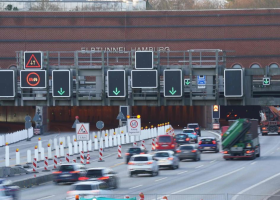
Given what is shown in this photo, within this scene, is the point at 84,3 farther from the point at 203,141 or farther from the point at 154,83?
the point at 154,83

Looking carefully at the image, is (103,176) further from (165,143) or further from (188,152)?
(165,143)

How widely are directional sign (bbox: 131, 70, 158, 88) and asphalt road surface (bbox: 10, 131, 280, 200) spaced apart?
4.62 metres

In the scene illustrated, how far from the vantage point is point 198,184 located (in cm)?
3148

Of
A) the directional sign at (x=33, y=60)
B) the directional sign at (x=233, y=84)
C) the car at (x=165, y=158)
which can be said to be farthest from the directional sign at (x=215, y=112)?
the directional sign at (x=33, y=60)

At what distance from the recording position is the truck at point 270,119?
6869 cm

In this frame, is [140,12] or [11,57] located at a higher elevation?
[140,12]

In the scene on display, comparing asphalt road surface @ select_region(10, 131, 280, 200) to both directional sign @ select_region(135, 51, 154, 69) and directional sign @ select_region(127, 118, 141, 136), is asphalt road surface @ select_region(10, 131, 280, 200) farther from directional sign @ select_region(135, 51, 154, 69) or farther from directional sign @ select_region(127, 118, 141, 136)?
directional sign @ select_region(135, 51, 154, 69)

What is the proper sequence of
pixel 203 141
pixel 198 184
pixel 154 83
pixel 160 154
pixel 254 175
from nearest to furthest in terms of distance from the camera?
pixel 154 83, pixel 198 184, pixel 254 175, pixel 160 154, pixel 203 141

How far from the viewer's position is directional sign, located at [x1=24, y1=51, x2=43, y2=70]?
86.9 feet

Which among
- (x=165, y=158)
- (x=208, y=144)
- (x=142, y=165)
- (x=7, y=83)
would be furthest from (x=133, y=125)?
(x=7, y=83)

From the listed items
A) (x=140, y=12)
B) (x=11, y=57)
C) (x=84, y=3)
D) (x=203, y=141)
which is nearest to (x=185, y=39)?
A: (x=140, y=12)

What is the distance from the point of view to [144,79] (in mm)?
26391

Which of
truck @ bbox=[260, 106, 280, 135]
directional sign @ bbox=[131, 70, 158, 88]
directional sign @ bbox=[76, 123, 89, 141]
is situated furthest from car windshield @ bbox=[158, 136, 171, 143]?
directional sign @ bbox=[131, 70, 158, 88]

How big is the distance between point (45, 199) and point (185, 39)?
62.3 m
